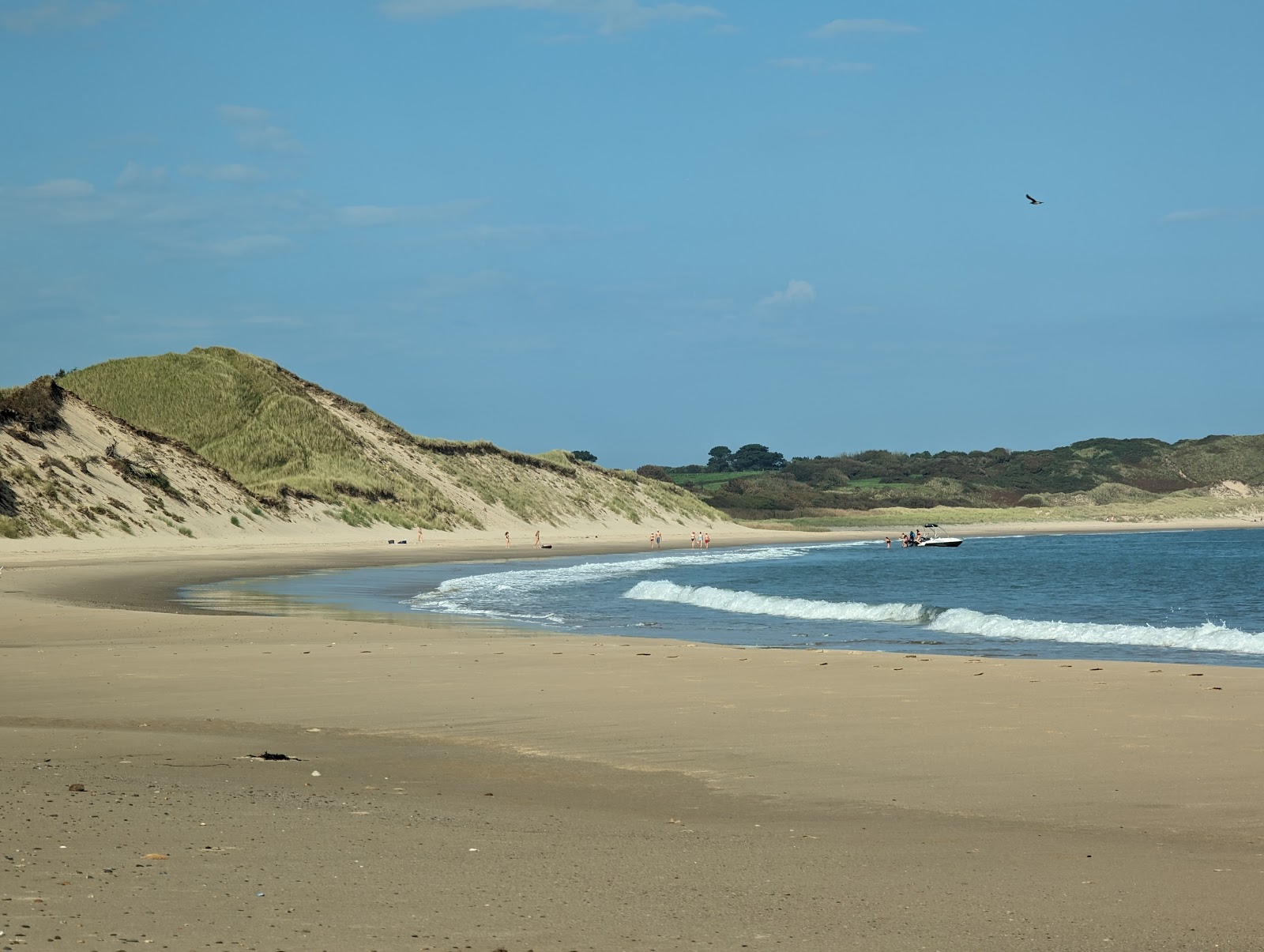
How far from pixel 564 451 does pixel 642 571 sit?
66.5 meters

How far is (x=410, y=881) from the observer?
584cm

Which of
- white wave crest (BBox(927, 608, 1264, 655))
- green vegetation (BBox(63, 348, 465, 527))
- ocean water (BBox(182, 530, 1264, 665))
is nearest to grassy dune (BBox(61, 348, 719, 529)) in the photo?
green vegetation (BBox(63, 348, 465, 527))

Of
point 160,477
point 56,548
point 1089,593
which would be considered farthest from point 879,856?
point 160,477

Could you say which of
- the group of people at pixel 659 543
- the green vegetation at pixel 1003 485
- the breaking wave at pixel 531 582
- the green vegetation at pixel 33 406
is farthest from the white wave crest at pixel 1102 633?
the green vegetation at pixel 1003 485

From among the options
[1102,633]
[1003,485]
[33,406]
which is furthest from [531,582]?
[1003,485]

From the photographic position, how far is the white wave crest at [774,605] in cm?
2691

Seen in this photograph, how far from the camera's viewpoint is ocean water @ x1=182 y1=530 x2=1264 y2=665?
21.5 metres

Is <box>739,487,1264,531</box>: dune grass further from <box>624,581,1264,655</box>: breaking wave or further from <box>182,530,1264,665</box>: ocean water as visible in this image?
<box>624,581,1264,655</box>: breaking wave

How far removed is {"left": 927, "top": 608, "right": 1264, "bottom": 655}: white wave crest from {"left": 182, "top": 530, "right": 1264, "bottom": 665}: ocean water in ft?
0.16

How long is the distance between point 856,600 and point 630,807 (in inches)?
944

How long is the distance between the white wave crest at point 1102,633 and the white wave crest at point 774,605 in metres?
1.82

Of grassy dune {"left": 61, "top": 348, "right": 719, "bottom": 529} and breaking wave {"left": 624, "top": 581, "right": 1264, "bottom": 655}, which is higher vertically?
grassy dune {"left": 61, "top": 348, "right": 719, "bottom": 529}

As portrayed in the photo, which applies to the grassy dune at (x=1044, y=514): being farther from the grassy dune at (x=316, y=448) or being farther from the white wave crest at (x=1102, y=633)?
the white wave crest at (x=1102, y=633)

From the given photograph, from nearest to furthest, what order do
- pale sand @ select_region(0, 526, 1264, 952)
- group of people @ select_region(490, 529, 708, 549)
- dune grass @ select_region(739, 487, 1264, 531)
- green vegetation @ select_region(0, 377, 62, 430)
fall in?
pale sand @ select_region(0, 526, 1264, 952)
green vegetation @ select_region(0, 377, 62, 430)
group of people @ select_region(490, 529, 708, 549)
dune grass @ select_region(739, 487, 1264, 531)
